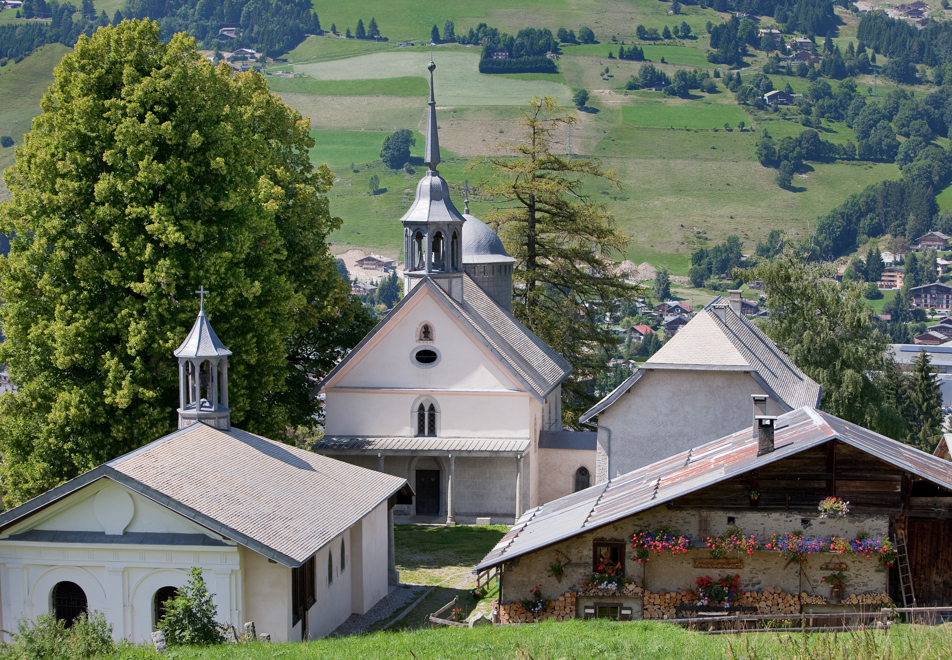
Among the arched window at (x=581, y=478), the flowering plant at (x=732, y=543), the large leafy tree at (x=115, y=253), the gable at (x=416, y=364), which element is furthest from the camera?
the arched window at (x=581, y=478)

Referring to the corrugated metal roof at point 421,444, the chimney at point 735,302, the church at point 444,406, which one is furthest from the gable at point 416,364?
the chimney at point 735,302

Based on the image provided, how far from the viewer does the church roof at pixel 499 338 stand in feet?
130

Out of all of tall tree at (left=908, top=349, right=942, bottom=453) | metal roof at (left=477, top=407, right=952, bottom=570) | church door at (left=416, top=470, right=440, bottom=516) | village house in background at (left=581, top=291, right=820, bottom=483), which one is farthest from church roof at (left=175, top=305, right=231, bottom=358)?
tall tree at (left=908, top=349, right=942, bottom=453)

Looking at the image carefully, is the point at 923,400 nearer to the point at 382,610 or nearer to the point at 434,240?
the point at 434,240

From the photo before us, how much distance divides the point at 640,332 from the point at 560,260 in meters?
105

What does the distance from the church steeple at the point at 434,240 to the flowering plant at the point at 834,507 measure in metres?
20.6

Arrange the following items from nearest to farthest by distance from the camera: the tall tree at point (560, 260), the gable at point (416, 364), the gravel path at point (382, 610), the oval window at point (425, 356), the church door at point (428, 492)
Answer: the gravel path at point (382, 610), the gable at point (416, 364), the oval window at point (425, 356), the church door at point (428, 492), the tall tree at point (560, 260)

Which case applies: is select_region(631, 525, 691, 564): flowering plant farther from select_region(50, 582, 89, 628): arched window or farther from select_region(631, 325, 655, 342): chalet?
select_region(631, 325, 655, 342): chalet

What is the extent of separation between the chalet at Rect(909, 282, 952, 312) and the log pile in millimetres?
174418

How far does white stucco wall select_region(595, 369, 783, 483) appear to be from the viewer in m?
35.7

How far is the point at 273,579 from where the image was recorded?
22688 millimetres

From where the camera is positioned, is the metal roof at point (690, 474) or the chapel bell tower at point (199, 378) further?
the chapel bell tower at point (199, 378)

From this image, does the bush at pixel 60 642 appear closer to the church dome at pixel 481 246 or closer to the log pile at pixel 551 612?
the log pile at pixel 551 612

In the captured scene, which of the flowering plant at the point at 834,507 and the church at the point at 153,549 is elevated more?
the flowering plant at the point at 834,507
